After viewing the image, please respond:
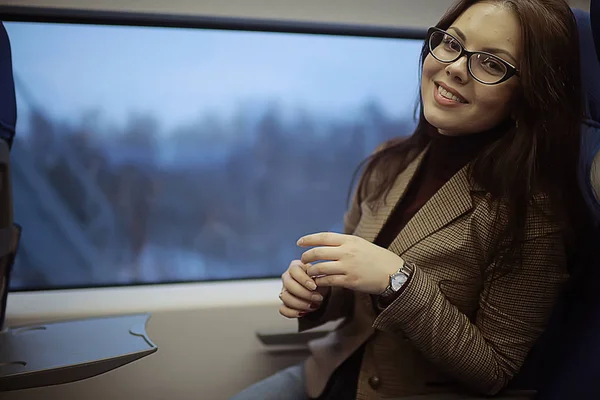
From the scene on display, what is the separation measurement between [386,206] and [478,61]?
0.34m

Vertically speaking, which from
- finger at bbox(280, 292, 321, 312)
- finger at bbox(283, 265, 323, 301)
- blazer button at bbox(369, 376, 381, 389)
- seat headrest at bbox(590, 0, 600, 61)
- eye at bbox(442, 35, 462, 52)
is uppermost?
seat headrest at bbox(590, 0, 600, 61)

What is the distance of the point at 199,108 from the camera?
1.63 m

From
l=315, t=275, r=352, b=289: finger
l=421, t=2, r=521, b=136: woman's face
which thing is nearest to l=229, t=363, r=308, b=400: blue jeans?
l=315, t=275, r=352, b=289: finger

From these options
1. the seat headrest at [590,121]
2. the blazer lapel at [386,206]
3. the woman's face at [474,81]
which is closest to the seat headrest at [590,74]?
the seat headrest at [590,121]

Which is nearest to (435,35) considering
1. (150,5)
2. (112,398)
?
(150,5)

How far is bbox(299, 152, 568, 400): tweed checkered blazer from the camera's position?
1.03m

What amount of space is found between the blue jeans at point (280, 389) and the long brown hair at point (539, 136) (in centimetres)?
51

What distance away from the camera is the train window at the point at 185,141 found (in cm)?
154

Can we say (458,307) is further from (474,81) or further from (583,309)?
(474,81)

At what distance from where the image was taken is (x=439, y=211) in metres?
1.12

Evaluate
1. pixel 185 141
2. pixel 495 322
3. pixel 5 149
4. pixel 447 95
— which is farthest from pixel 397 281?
pixel 185 141

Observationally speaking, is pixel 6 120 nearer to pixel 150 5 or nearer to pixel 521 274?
pixel 150 5

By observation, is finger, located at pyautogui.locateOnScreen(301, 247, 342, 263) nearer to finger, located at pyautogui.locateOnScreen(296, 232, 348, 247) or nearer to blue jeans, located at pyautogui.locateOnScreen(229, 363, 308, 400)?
finger, located at pyautogui.locateOnScreen(296, 232, 348, 247)

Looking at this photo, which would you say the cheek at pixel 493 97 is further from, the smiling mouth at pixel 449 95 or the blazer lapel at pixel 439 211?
the blazer lapel at pixel 439 211
